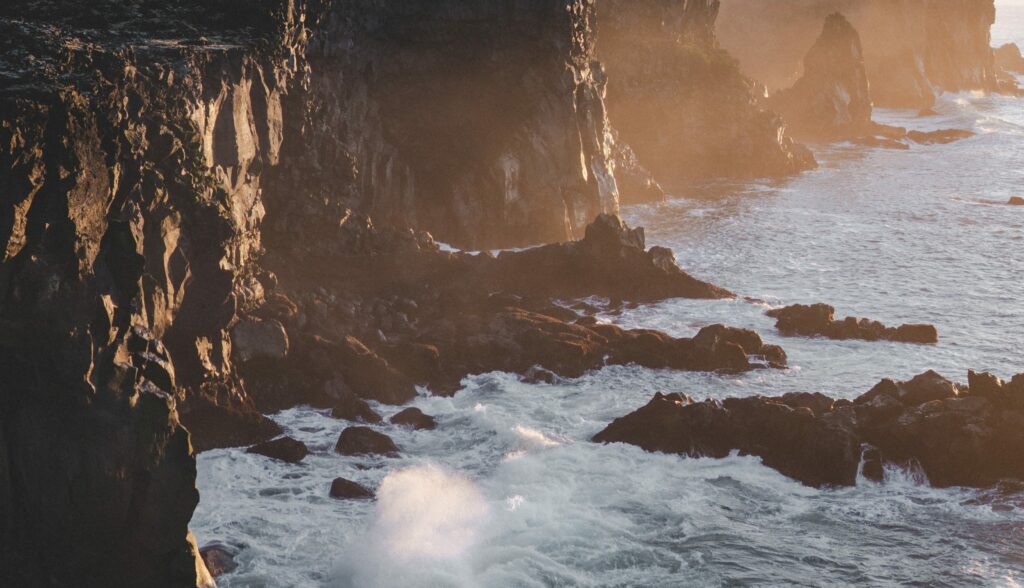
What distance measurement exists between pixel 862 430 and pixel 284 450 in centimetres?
2036

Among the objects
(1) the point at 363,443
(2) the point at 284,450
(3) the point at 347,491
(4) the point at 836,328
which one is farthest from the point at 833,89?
(3) the point at 347,491

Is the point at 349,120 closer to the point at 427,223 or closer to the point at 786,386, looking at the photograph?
the point at 427,223

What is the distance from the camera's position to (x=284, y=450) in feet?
126

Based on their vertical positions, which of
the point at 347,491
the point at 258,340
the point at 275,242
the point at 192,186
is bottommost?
the point at 347,491

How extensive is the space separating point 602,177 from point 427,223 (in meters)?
13.2

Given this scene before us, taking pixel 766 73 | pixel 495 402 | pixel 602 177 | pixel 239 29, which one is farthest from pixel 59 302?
pixel 766 73

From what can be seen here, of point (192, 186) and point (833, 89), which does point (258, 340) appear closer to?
point (192, 186)

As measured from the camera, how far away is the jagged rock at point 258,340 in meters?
43.4

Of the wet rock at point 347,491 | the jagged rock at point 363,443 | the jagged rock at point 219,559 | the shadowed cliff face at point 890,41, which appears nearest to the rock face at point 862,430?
the jagged rock at point 363,443

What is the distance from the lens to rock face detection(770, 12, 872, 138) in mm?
125250

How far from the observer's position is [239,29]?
4819 centimetres

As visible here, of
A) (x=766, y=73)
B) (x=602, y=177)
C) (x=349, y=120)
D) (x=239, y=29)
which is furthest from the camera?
(x=766, y=73)

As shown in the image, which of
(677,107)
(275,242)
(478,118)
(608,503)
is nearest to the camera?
(608,503)

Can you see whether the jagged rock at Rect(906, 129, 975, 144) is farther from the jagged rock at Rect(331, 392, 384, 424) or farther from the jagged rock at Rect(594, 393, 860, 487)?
the jagged rock at Rect(331, 392, 384, 424)
